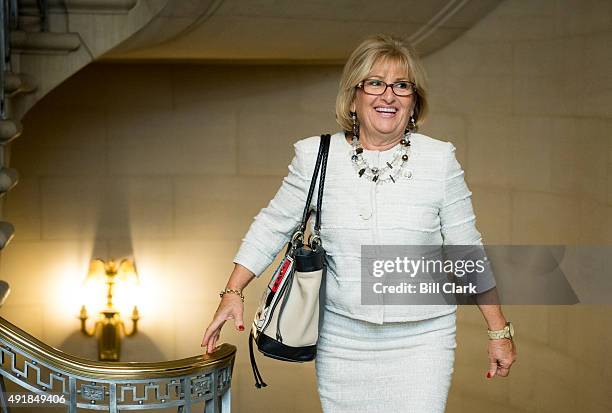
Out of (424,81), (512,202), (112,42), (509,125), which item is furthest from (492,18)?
(424,81)

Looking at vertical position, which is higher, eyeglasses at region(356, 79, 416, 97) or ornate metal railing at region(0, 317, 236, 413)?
eyeglasses at region(356, 79, 416, 97)

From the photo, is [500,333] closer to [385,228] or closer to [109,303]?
[385,228]

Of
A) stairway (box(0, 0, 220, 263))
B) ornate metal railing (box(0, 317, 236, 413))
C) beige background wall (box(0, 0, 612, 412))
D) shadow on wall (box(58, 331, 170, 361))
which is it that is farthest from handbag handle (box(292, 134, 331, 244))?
shadow on wall (box(58, 331, 170, 361))

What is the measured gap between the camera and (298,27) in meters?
4.88

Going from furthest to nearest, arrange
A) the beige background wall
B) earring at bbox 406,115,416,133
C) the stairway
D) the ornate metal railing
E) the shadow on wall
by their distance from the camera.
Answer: the shadow on wall, the beige background wall, the stairway, earring at bbox 406,115,416,133, the ornate metal railing

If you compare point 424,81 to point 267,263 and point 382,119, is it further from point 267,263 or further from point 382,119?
point 267,263

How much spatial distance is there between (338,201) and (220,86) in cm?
361

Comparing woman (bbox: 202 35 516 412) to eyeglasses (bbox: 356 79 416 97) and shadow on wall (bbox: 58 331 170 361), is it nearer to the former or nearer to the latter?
eyeglasses (bbox: 356 79 416 97)

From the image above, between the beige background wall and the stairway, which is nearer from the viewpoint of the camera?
the stairway

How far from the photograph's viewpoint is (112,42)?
4.21 m

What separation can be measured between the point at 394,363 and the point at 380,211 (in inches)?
17.2

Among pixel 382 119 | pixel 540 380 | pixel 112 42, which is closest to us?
pixel 382 119

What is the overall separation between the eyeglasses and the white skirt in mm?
645

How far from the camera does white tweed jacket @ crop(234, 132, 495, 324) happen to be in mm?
2777
